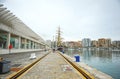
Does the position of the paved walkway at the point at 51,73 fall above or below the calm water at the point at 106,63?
above

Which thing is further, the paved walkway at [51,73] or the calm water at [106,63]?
the calm water at [106,63]

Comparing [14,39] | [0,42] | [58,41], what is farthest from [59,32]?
[0,42]

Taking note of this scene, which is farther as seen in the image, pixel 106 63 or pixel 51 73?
pixel 106 63

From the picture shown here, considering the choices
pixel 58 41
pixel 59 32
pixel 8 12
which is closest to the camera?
pixel 8 12

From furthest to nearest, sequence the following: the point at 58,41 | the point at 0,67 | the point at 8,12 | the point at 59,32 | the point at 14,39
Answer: the point at 59,32 < the point at 58,41 < the point at 14,39 < the point at 8,12 < the point at 0,67

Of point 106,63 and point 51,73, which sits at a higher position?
point 51,73

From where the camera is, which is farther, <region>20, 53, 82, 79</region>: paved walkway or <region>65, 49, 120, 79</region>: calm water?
<region>65, 49, 120, 79</region>: calm water

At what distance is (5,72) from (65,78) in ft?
12.3

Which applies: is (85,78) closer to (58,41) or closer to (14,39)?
(14,39)

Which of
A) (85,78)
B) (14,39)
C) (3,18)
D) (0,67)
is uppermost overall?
(3,18)

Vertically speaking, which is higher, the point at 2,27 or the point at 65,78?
the point at 2,27

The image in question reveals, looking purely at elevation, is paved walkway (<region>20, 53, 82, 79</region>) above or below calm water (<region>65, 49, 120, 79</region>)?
above

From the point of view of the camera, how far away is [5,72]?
7270 mm

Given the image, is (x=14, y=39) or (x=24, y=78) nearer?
(x=24, y=78)
